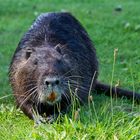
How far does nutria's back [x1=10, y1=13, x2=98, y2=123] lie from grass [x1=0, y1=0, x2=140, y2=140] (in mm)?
206

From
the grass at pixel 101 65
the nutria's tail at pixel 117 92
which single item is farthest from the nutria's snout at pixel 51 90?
the nutria's tail at pixel 117 92

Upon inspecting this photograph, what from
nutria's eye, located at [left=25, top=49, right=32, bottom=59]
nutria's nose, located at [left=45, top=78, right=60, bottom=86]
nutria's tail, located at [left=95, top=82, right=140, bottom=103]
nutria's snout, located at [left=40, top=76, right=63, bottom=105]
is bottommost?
nutria's tail, located at [left=95, top=82, right=140, bottom=103]

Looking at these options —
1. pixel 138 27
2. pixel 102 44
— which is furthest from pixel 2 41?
pixel 138 27

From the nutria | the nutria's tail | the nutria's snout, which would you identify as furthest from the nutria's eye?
the nutria's tail

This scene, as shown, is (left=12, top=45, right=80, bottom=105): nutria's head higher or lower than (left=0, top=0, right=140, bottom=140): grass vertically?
higher

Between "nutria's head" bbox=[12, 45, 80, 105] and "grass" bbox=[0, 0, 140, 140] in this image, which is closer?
"grass" bbox=[0, 0, 140, 140]

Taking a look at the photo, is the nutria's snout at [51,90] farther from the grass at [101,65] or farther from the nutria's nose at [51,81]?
the grass at [101,65]

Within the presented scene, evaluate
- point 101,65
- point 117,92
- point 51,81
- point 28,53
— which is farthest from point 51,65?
point 101,65

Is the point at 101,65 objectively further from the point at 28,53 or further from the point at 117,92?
the point at 28,53

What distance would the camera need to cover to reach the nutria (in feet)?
16.0

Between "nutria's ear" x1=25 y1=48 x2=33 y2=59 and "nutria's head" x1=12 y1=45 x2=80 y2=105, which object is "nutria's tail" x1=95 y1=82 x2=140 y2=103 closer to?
"nutria's head" x1=12 y1=45 x2=80 y2=105

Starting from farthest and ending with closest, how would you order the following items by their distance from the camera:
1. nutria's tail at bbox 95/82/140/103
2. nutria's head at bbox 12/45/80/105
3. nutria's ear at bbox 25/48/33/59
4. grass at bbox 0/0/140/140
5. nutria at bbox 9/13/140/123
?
1. nutria's tail at bbox 95/82/140/103
2. nutria's ear at bbox 25/48/33/59
3. nutria at bbox 9/13/140/123
4. nutria's head at bbox 12/45/80/105
5. grass at bbox 0/0/140/140

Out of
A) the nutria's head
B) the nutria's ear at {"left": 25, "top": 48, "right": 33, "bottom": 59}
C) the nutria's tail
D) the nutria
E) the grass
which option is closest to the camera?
the grass

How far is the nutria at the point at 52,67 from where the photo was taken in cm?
486
